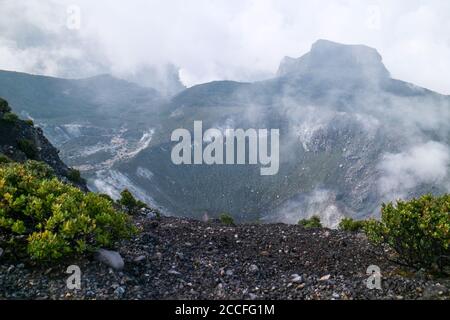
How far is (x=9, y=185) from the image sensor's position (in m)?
11.4

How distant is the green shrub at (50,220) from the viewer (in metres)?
9.87

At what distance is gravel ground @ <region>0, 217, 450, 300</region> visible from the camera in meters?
9.78

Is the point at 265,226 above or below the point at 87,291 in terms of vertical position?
above

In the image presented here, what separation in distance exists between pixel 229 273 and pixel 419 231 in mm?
5244

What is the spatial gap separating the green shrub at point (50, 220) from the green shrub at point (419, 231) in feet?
23.1

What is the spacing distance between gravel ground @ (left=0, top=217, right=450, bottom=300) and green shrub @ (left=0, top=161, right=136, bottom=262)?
1.84 feet

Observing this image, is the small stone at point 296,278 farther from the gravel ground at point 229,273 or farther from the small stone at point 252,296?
the small stone at point 252,296

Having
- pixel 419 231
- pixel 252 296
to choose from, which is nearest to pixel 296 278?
pixel 252 296

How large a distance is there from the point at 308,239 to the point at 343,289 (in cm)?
574

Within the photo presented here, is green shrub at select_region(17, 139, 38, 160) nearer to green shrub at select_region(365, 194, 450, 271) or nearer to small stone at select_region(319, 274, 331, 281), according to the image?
small stone at select_region(319, 274, 331, 281)

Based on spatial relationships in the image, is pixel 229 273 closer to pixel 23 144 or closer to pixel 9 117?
pixel 23 144

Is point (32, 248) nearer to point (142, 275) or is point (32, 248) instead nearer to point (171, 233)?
point (142, 275)

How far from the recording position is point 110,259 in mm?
10812
